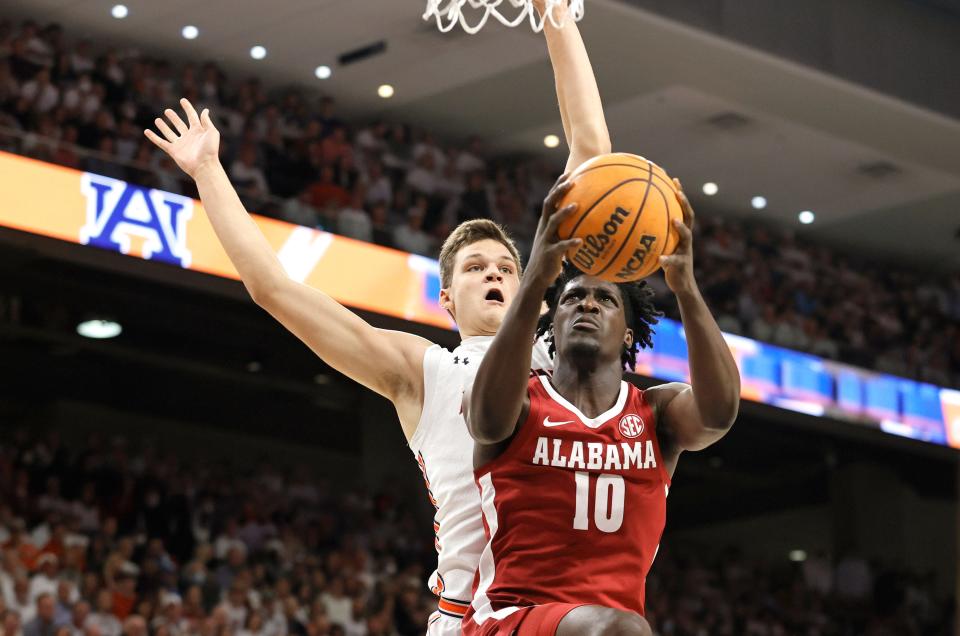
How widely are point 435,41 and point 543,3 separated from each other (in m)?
13.4

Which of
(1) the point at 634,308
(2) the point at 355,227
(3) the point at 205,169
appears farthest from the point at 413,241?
(1) the point at 634,308

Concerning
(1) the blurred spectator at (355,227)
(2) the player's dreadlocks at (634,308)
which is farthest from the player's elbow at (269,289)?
(1) the blurred spectator at (355,227)

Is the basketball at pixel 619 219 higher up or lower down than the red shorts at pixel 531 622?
higher up

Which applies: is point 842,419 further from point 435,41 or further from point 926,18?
point 435,41

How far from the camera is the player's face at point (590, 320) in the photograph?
153 inches

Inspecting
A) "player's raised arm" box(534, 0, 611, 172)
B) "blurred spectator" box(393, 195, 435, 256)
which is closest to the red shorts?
"player's raised arm" box(534, 0, 611, 172)

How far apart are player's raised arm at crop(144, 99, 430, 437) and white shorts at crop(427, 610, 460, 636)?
0.58 m

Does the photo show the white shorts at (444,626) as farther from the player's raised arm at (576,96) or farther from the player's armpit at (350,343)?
the player's raised arm at (576,96)

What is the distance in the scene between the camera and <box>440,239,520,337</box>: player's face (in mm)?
4566

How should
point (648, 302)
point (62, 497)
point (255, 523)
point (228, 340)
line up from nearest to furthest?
point (648, 302) < point (62, 497) < point (255, 523) < point (228, 340)

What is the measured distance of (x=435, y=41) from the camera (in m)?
18.1

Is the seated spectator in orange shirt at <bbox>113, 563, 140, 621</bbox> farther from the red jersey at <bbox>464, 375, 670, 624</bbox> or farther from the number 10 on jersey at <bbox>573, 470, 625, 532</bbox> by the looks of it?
the number 10 on jersey at <bbox>573, 470, 625, 532</bbox>

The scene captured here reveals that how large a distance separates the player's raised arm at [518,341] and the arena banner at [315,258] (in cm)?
946

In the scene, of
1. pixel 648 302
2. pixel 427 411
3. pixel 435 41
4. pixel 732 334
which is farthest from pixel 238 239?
pixel 435 41
